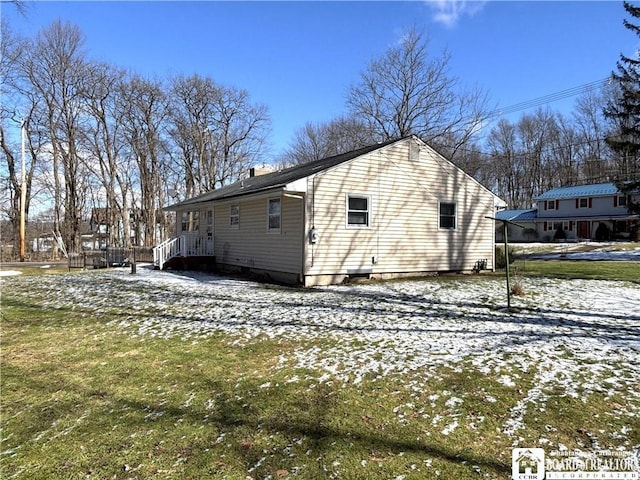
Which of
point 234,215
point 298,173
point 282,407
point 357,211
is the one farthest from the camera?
point 234,215

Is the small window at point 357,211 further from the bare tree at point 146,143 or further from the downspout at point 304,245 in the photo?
the bare tree at point 146,143

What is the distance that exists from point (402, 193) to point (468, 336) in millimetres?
7792

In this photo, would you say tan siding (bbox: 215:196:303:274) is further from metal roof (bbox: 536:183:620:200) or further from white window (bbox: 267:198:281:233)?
metal roof (bbox: 536:183:620:200)

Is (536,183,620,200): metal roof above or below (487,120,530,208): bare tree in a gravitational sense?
below

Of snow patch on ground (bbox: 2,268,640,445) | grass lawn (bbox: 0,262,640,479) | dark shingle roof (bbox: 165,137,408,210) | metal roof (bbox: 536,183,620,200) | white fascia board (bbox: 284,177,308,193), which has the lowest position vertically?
grass lawn (bbox: 0,262,640,479)

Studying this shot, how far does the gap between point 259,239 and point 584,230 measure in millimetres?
→ 36787

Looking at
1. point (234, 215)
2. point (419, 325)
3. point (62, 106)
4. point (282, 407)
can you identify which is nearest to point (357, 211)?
point (234, 215)

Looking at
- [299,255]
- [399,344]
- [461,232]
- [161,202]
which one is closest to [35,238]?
[161,202]

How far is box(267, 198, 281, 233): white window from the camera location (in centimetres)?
1306

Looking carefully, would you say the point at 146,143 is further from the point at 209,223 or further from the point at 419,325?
the point at 419,325

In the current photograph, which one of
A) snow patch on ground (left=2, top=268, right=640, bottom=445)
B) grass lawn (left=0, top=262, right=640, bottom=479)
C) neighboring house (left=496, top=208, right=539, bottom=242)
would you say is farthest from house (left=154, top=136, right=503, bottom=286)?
neighboring house (left=496, top=208, right=539, bottom=242)

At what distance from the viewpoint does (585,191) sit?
38.7 meters

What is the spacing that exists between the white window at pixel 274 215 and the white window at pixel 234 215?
8.32 feet

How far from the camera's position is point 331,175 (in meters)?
→ 12.1
